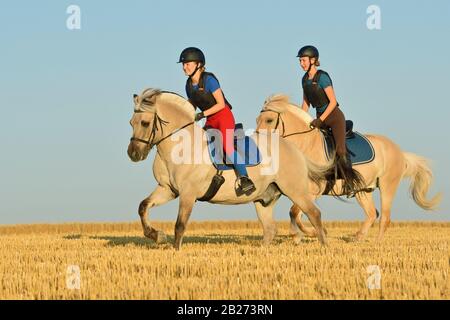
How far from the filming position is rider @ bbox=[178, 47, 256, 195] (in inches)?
427

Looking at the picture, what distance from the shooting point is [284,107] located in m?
13.1

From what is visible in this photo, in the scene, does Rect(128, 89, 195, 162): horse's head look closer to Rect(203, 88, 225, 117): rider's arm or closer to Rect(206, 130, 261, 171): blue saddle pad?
Rect(203, 88, 225, 117): rider's arm

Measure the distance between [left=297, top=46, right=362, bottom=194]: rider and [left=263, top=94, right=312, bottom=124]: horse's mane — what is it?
22 centimetres

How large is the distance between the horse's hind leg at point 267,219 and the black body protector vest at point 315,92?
1969 mm

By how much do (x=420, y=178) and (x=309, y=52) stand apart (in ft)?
16.9

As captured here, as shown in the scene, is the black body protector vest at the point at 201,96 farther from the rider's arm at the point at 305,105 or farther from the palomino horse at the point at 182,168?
the rider's arm at the point at 305,105

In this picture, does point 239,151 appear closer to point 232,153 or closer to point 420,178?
point 232,153

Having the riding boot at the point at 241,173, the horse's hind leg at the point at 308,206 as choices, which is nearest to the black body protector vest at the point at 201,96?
Result: the riding boot at the point at 241,173

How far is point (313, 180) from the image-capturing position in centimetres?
1248

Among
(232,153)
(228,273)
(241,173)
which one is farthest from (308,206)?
(228,273)

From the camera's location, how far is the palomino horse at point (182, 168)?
10.8m

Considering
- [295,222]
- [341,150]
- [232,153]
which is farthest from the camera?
[295,222]

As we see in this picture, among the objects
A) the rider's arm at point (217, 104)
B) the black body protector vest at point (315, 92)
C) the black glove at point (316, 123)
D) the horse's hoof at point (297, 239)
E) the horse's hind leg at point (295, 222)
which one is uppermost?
the black body protector vest at point (315, 92)
